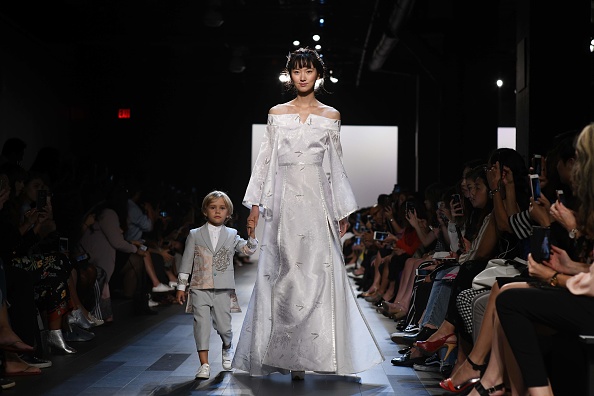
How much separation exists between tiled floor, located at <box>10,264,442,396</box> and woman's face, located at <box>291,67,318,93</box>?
130cm

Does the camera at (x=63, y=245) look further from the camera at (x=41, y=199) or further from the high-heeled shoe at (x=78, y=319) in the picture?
the high-heeled shoe at (x=78, y=319)

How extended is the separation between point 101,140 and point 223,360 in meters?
10.2

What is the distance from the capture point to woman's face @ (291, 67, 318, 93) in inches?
173

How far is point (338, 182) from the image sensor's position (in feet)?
14.8

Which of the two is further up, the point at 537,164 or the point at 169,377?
the point at 537,164

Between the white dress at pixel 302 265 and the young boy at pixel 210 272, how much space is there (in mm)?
189

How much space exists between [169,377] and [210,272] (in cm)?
51

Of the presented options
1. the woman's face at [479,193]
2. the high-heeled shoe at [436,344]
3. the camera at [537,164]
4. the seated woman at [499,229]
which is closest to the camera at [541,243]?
the camera at [537,164]

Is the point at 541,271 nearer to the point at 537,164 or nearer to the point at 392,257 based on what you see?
the point at 537,164

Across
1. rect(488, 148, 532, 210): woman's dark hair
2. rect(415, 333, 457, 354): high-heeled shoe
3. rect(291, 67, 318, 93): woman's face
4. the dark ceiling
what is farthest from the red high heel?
the dark ceiling

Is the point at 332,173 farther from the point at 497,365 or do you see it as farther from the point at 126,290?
the point at 126,290

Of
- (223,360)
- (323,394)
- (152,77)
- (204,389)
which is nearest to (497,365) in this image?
(323,394)

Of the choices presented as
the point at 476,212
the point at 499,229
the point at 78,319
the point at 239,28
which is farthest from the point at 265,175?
the point at 239,28

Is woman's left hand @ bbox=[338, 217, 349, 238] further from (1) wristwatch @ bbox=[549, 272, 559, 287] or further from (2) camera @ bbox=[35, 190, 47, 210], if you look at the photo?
(2) camera @ bbox=[35, 190, 47, 210]
